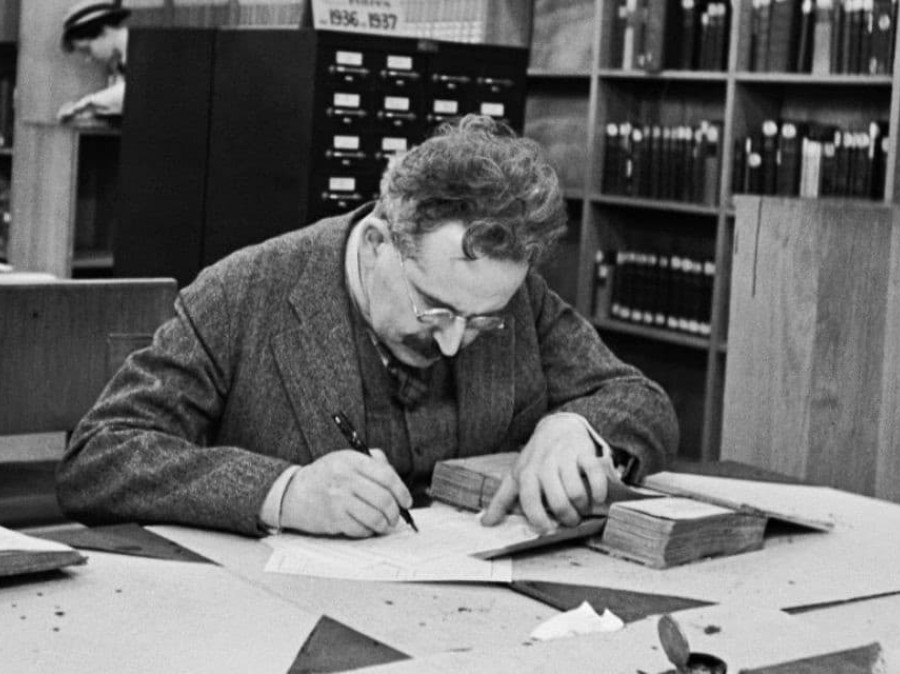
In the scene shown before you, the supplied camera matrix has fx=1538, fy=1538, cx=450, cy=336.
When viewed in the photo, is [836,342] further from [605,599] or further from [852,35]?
[852,35]

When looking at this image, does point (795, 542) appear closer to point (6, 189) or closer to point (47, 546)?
point (47, 546)

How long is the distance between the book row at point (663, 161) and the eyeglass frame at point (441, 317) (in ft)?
12.3

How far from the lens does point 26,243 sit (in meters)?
6.72

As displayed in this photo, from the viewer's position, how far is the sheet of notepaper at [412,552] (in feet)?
5.67

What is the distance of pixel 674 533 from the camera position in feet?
6.06

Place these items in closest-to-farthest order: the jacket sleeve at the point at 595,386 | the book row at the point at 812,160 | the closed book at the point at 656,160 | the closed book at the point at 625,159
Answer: the jacket sleeve at the point at 595,386
the book row at the point at 812,160
the closed book at the point at 656,160
the closed book at the point at 625,159

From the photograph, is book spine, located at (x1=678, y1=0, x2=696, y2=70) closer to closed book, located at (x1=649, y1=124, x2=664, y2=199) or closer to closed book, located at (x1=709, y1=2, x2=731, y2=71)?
closed book, located at (x1=709, y1=2, x2=731, y2=71)

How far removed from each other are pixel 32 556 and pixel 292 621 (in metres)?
0.30

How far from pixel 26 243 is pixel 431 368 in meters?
4.84

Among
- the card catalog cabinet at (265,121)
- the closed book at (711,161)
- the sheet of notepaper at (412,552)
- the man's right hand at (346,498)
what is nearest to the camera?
the sheet of notepaper at (412,552)

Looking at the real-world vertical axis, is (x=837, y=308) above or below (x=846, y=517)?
above

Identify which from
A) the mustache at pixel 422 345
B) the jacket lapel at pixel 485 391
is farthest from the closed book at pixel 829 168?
the mustache at pixel 422 345

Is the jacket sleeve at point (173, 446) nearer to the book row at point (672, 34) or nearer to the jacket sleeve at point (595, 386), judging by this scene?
the jacket sleeve at point (595, 386)

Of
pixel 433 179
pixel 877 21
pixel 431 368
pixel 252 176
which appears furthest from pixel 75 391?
pixel 877 21
